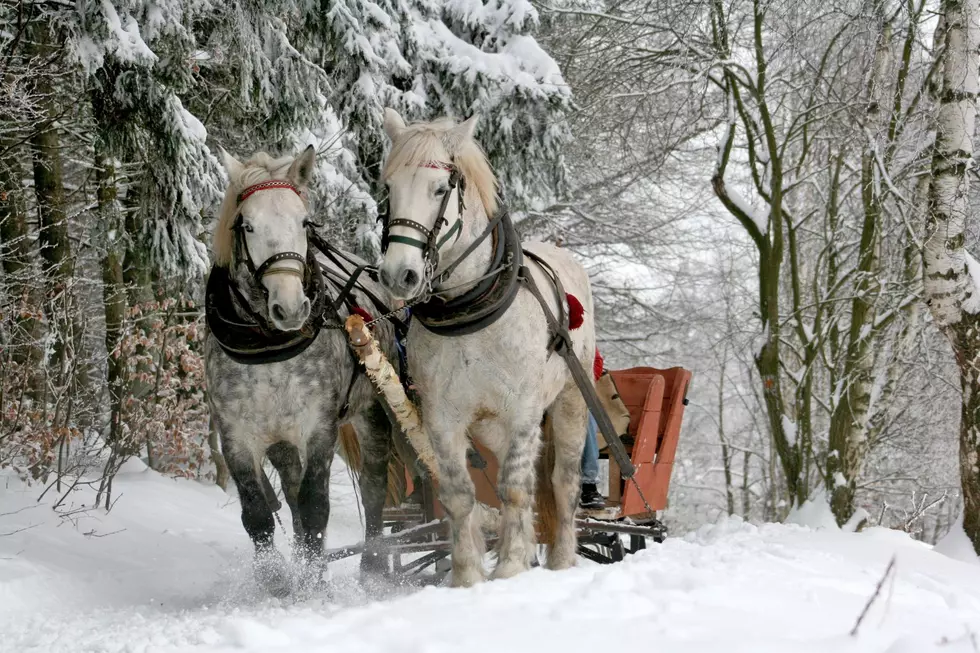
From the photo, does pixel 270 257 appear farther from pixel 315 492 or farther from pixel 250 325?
pixel 315 492

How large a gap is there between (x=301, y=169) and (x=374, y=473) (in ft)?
6.26

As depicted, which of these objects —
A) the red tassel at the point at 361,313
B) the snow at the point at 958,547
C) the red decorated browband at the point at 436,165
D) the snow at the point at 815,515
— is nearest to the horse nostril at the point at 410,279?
the red decorated browband at the point at 436,165

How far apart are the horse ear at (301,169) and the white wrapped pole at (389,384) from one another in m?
0.73

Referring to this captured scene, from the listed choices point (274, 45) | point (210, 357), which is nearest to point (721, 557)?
point (210, 357)

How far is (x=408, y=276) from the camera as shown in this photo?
351 cm

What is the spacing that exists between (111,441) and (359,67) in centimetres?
397

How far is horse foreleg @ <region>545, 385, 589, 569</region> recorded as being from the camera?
4.81 meters

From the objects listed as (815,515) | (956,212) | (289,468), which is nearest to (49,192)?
(289,468)

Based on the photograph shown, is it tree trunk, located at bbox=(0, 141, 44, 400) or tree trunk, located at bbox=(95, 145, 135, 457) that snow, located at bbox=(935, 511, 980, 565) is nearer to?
tree trunk, located at bbox=(95, 145, 135, 457)

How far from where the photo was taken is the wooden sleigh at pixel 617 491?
5152 millimetres

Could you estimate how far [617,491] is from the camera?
5.75 m

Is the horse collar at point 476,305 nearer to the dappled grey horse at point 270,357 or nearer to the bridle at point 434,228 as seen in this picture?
the bridle at point 434,228

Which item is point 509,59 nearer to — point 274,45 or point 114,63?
point 274,45

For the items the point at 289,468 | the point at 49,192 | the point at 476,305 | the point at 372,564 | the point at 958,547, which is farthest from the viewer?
the point at 49,192
